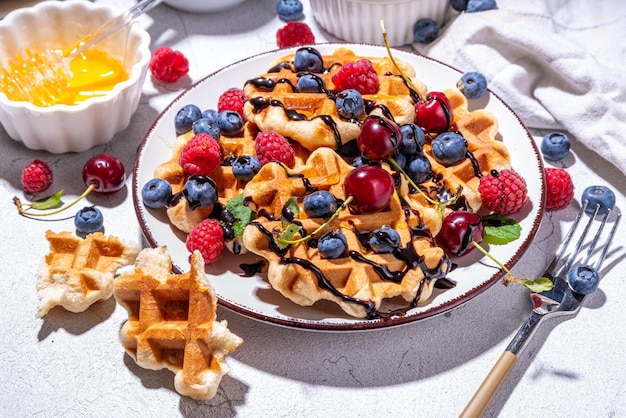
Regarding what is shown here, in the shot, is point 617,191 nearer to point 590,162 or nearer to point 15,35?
point 590,162

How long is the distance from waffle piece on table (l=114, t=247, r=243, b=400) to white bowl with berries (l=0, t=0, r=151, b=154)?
774 millimetres

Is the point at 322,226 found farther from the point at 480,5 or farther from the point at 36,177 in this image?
the point at 480,5

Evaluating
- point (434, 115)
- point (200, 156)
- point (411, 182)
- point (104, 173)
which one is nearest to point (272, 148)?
point (200, 156)

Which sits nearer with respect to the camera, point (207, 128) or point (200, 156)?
point (200, 156)

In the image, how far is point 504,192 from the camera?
2117mm

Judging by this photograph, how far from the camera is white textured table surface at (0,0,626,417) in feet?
6.38

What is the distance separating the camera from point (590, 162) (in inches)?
103

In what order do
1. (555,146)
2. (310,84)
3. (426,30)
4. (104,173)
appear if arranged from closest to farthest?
(310,84) < (104,173) < (555,146) < (426,30)

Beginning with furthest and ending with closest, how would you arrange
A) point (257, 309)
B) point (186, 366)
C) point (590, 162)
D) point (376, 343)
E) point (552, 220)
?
point (590, 162), point (552, 220), point (376, 343), point (257, 309), point (186, 366)

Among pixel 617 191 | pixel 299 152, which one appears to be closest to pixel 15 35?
pixel 299 152

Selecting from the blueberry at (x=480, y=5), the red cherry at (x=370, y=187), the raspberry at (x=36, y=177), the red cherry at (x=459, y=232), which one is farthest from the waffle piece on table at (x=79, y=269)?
the blueberry at (x=480, y=5)

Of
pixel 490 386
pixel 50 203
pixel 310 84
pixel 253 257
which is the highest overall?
pixel 310 84

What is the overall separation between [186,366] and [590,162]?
164 cm

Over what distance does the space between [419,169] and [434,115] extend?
8.1 inches
